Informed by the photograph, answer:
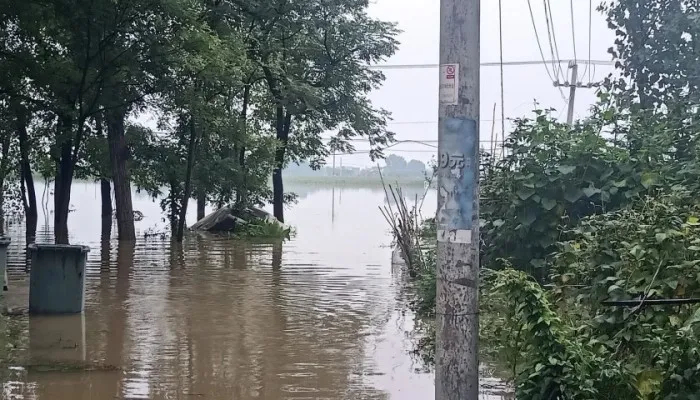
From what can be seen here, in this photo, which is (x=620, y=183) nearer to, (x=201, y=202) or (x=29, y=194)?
(x=29, y=194)

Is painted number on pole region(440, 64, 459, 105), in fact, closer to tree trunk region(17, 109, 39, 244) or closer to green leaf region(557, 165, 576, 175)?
green leaf region(557, 165, 576, 175)

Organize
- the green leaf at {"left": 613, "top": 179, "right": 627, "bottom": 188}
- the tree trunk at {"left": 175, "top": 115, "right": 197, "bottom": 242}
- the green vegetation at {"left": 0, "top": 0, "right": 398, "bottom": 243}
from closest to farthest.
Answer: the green leaf at {"left": 613, "top": 179, "right": 627, "bottom": 188} → the green vegetation at {"left": 0, "top": 0, "right": 398, "bottom": 243} → the tree trunk at {"left": 175, "top": 115, "right": 197, "bottom": 242}

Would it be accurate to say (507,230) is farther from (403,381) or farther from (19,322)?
(19,322)

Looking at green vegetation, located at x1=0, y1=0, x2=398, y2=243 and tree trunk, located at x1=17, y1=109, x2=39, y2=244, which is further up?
green vegetation, located at x1=0, y1=0, x2=398, y2=243

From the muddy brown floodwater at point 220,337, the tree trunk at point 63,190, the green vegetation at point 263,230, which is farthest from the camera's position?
the green vegetation at point 263,230

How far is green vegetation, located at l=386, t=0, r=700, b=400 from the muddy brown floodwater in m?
0.90

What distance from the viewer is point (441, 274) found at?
461cm

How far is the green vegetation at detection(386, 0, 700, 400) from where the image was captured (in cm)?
507

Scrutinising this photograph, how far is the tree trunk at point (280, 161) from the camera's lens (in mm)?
30922

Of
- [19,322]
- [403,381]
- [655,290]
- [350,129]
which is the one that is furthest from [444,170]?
[350,129]

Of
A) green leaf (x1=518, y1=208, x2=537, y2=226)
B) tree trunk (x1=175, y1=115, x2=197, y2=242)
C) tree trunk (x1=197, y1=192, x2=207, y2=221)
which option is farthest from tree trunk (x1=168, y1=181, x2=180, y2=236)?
green leaf (x1=518, y1=208, x2=537, y2=226)

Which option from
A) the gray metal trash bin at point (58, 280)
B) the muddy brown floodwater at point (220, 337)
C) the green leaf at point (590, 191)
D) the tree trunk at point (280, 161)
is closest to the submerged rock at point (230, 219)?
the tree trunk at point (280, 161)

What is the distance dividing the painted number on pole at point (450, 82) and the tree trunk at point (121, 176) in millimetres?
18718

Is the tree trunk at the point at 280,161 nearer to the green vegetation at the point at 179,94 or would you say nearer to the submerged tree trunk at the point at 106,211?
the green vegetation at the point at 179,94
